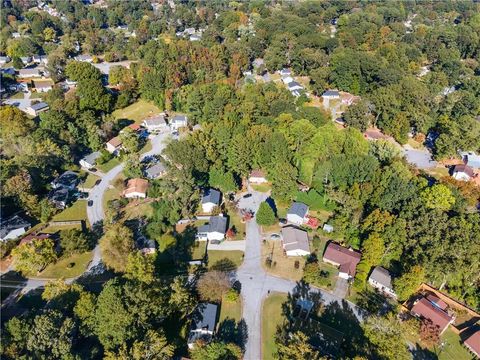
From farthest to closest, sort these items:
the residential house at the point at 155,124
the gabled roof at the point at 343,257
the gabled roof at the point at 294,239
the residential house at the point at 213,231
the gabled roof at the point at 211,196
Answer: the residential house at the point at 155,124
the gabled roof at the point at 211,196
the residential house at the point at 213,231
the gabled roof at the point at 294,239
the gabled roof at the point at 343,257

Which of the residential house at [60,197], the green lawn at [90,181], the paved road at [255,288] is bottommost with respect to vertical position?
the green lawn at [90,181]

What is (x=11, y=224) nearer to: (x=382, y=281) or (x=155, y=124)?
(x=155, y=124)

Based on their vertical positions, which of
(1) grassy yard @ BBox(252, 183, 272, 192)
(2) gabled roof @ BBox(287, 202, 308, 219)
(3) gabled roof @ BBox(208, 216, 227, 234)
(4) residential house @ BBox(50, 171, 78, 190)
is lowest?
(4) residential house @ BBox(50, 171, 78, 190)

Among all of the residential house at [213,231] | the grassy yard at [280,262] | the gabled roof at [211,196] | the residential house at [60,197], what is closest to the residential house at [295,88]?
the gabled roof at [211,196]

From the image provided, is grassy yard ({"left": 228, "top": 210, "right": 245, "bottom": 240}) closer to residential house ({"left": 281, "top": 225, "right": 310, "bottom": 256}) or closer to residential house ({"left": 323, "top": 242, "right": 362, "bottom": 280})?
residential house ({"left": 281, "top": 225, "right": 310, "bottom": 256})

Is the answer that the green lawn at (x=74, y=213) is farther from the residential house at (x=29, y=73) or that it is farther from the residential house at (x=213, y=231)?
the residential house at (x=29, y=73)

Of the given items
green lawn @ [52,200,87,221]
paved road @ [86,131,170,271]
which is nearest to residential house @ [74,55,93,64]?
paved road @ [86,131,170,271]

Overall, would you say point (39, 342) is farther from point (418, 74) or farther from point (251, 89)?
point (418, 74)
